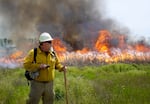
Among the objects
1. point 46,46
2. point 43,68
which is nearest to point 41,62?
point 43,68

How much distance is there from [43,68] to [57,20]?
26.8m

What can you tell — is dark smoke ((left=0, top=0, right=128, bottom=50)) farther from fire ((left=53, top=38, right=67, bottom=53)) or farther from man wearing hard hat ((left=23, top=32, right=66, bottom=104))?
man wearing hard hat ((left=23, top=32, right=66, bottom=104))

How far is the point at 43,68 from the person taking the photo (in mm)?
8219

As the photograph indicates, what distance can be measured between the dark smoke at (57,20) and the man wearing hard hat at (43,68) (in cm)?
2433

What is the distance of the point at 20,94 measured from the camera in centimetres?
1184

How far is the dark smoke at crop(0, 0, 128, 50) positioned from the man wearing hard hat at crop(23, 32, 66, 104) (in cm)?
2433

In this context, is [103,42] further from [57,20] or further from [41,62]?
[41,62]

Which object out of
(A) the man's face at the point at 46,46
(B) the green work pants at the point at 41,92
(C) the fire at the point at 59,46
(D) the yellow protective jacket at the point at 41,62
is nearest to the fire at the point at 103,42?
(C) the fire at the point at 59,46

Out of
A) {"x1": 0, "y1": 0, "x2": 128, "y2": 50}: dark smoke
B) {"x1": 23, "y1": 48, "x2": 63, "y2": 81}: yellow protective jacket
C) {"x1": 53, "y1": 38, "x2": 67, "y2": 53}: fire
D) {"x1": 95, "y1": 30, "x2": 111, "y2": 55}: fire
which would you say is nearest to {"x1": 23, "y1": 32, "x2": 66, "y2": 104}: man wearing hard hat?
{"x1": 23, "y1": 48, "x2": 63, "y2": 81}: yellow protective jacket

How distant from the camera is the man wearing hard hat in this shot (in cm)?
822

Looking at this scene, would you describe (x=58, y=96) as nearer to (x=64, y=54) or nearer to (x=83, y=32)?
(x=64, y=54)

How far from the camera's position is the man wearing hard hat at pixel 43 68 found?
27.0 feet

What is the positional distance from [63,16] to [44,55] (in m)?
26.9

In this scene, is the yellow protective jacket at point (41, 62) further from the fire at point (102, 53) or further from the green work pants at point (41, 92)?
the fire at point (102, 53)
